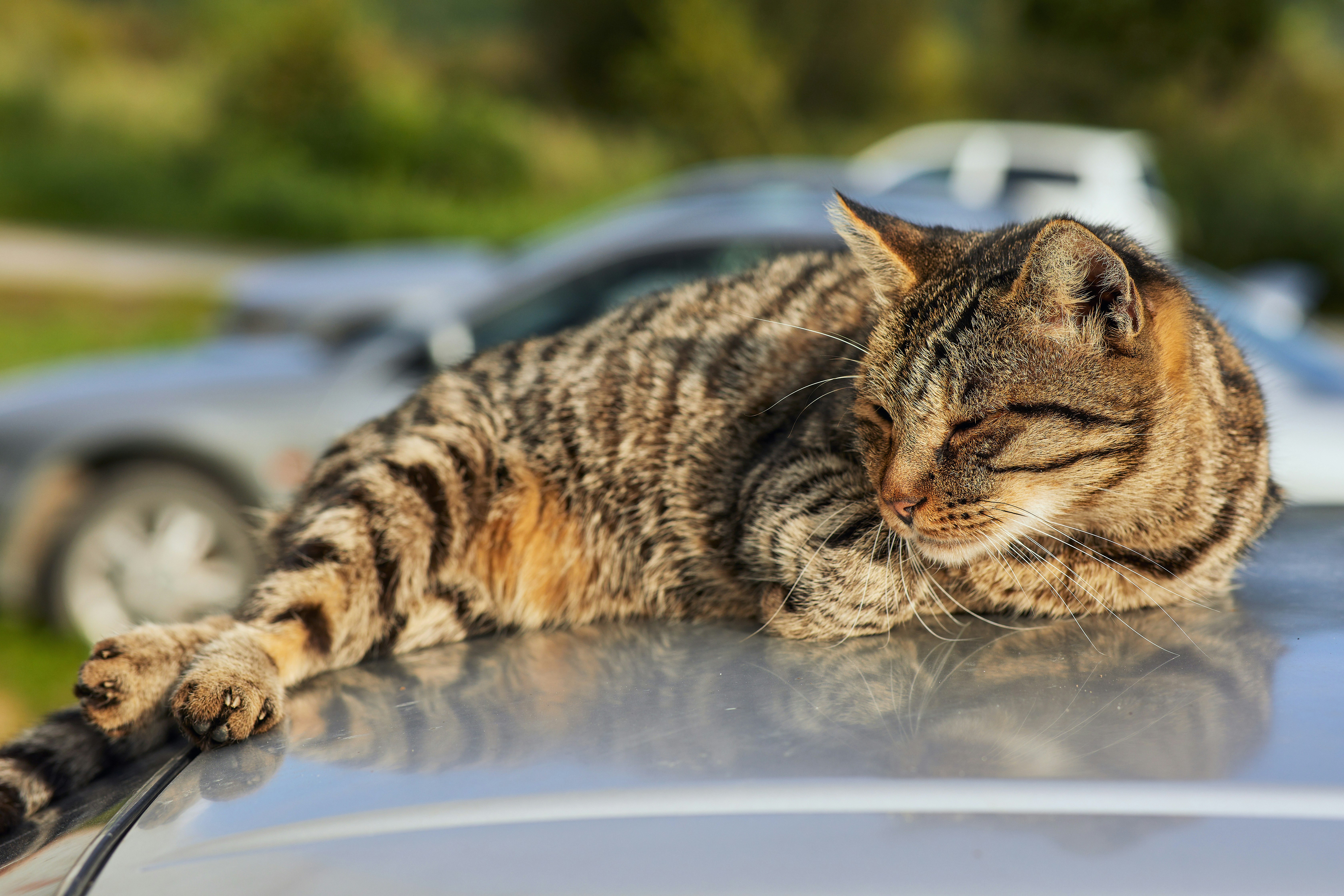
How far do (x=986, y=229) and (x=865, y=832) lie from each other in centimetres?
201

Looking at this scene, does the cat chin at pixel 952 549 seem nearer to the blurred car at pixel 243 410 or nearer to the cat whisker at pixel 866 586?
the cat whisker at pixel 866 586

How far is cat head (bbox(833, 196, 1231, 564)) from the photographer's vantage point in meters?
2.03

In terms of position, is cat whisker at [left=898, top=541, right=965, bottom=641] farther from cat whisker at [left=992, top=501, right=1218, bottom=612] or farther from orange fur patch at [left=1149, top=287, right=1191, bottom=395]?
orange fur patch at [left=1149, top=287, right=1191, bottom=395]

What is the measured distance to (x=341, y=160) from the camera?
21719mm

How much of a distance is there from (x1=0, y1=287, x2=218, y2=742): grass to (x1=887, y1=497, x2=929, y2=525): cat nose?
400cm

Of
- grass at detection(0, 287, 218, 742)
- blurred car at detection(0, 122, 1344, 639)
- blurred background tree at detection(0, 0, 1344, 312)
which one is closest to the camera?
grass at detection(0, 287, 218, 742)

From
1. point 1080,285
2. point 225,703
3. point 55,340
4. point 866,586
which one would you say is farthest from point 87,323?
point 1080,285

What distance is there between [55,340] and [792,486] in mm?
11966

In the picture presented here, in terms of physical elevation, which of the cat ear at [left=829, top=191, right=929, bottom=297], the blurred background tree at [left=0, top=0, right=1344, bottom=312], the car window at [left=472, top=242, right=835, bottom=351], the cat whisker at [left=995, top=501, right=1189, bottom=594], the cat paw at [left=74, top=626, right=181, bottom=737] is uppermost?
the blurred background tree at [left=0, top=0, right=1344, bottom=312]

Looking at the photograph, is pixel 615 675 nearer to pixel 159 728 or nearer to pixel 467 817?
pixel 467 817

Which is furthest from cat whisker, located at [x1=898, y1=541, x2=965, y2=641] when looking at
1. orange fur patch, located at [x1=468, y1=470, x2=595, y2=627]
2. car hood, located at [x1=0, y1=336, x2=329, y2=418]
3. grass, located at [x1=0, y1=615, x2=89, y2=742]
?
car hood, located at [x1=0, y1=336, x2=329, y2=418]

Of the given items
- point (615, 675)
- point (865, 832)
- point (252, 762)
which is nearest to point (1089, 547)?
point (615, 675)

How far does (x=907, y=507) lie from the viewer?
83.4 inches

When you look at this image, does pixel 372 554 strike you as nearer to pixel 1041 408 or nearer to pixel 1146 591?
pixel 1041 408
